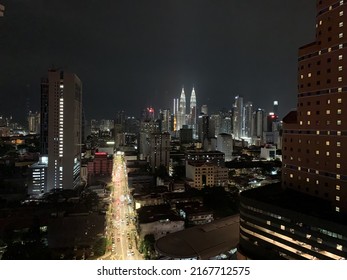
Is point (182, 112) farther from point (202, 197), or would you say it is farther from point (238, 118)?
point (202, 197)

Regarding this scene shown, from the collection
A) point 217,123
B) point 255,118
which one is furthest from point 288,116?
point 217,123

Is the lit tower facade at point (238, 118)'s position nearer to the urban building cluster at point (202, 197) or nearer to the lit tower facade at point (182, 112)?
the lit tower facade at point (182, 112)

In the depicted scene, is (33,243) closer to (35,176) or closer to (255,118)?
(35,176)

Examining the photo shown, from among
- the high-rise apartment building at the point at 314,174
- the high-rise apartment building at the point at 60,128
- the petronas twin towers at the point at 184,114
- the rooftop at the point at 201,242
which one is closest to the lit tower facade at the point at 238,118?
the petronas twin towers at the point at 184,114

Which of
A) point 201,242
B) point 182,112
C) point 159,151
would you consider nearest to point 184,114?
point 182,112

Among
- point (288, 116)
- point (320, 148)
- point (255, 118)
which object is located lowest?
point (320, 148)

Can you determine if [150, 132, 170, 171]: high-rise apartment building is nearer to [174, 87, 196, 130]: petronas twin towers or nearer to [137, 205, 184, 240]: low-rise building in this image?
[137, 205, 184, 240]: low-rise building
